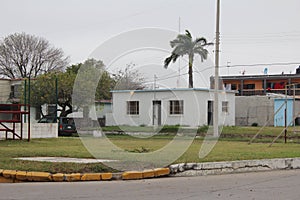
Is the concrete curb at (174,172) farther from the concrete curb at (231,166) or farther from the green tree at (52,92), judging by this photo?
the green tree at (52,92)

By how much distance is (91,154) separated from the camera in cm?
1594

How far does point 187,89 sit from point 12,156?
2476cm

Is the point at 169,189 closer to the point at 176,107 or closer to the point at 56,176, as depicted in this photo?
the point at 56,176

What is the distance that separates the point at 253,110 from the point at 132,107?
1309cm

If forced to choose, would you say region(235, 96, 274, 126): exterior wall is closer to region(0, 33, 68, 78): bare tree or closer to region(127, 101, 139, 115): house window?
region(127, 101, 139, 115): house window

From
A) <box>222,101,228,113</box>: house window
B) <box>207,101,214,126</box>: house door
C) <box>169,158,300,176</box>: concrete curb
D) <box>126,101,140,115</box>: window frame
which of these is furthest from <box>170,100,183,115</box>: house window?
<box>169,158,300,176</box>: concrete curb

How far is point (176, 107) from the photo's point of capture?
1569 inches

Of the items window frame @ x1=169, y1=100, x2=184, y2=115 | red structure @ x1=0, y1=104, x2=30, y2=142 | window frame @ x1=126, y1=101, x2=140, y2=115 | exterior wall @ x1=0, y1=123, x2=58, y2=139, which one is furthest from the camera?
window frame @ x1=126, y1=101, x2=140, y2=115

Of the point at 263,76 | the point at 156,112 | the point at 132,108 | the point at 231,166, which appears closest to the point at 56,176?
the point at 231,166

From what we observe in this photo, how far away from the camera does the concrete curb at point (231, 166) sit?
13.4 m

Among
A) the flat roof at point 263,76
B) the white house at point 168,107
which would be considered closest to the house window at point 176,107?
the white house at point 168,107

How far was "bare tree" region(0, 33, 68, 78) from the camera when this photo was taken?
5647 centimetres

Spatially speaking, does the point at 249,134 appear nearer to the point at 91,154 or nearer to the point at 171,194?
the point at 91,154

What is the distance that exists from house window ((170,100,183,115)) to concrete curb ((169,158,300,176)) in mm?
23908
